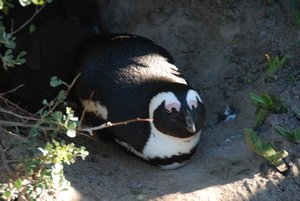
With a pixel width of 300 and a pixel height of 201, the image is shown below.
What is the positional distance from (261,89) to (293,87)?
0.17 meters

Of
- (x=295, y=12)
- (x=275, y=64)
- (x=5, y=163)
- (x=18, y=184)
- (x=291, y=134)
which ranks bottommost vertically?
(x=5, y=163)

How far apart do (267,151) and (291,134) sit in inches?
6.4

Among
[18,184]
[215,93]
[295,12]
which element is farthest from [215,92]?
[18,184]

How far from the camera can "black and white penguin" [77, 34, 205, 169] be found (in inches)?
116

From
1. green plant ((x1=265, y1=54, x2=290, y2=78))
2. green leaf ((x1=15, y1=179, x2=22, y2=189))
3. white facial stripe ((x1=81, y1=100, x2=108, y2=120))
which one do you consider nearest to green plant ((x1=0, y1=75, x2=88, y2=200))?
green leaf ((x1=15, y1=179, x2=22, y2=189))

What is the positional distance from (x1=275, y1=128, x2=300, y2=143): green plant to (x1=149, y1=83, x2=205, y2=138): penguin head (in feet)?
1.25

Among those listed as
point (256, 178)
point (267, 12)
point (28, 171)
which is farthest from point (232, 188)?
point (267, 12)

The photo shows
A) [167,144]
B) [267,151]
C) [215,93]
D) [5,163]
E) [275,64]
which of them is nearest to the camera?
[5,163]

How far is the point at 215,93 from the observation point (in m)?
3.43

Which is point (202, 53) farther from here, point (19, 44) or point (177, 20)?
point (19, 44)

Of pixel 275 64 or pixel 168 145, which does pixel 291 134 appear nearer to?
pixel 275 64

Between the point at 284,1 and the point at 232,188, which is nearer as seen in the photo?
the point at 232,188

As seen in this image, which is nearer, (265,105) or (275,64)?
(265,105)

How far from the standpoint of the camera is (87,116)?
347cm
